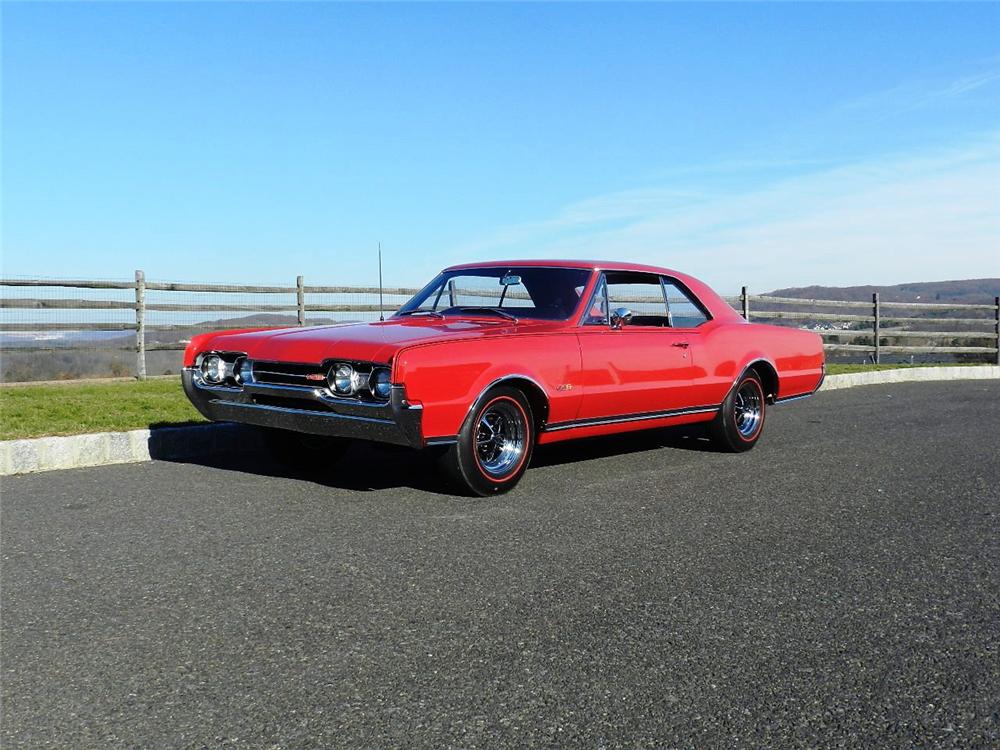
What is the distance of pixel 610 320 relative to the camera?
22.5 feet

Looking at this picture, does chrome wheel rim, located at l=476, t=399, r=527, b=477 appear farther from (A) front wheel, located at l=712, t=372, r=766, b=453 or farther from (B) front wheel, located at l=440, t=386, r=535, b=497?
(A) front wheel, located at l=712, t=372, r=766, b=453

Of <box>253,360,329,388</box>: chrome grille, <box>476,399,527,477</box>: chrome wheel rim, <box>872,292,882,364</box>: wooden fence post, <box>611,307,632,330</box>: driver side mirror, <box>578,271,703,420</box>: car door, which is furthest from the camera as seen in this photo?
<box>872,292,882,364</box>: wooden fence post

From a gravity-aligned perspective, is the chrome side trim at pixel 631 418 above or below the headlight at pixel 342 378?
below

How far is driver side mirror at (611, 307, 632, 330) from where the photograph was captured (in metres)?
6.85

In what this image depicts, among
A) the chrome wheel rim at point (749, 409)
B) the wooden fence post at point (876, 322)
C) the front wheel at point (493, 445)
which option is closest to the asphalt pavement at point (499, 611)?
the front wheel at point (493, 445)

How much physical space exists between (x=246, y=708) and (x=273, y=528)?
89.4 inches

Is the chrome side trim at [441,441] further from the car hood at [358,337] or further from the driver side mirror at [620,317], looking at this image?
the driver side mirror at [620,317]

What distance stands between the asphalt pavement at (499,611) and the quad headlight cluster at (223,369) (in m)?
0.64

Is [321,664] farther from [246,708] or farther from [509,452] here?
[509,452]

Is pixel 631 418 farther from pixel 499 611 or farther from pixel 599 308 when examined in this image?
pixel 499 611

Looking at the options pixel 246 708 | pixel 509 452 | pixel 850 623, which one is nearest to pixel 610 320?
pixel 509 452

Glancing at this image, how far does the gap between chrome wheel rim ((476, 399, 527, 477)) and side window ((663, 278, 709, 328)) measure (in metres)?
1.95

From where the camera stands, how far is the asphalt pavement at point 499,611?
268cm

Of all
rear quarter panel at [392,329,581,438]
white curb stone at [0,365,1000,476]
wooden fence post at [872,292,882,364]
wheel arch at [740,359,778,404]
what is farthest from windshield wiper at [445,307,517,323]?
wooden fence post at [872,292,882,364]
